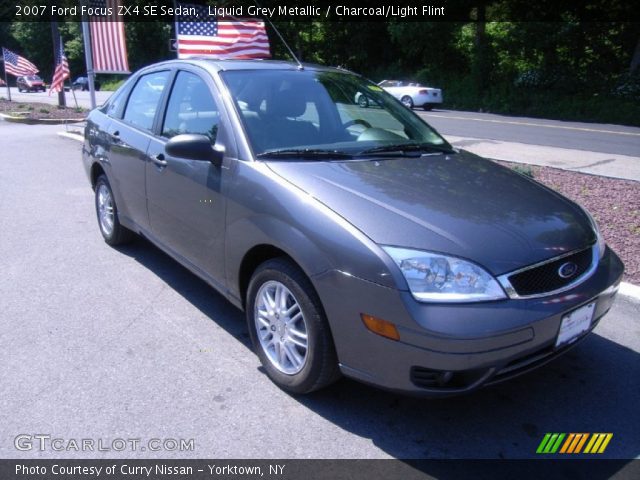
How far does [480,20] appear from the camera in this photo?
1155 inches

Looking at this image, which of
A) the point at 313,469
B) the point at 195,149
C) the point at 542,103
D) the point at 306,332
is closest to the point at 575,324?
the point at 306,332

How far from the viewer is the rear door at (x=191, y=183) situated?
11.0ft

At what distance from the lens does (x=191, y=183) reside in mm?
3535

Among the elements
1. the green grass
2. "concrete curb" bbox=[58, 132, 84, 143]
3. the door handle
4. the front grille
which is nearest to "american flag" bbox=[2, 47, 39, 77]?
"concrete curb" bbox=[58, 132, 84, 143]

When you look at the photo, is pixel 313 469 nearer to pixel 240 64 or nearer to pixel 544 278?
pixel 544 278

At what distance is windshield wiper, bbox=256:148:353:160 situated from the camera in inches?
125

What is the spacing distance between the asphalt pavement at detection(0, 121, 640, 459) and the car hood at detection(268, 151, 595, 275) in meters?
0.88

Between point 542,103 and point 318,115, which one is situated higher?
point 318,115

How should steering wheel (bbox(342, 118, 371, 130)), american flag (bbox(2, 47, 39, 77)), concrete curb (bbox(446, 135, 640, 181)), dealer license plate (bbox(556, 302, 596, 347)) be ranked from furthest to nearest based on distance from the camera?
american flag (bbox(2, 47, 39, 77)) < concrete curb (bbox(446, 135, 640, 181)) < steering wheel (bbox(342, 118, 371, 130)) < dealer license plate (bbox(556, 302, 596, 347))

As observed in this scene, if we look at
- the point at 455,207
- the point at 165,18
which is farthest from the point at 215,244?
the point at 165,18

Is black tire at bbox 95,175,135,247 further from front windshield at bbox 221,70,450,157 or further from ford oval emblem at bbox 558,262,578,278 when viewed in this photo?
ford oval emblem at bbox 558,262,578,278

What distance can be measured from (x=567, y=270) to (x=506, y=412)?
0.82 m

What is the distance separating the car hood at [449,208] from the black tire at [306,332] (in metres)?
0.41

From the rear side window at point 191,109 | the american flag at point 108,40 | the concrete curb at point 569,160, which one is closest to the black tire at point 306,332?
the rear side window at point 191,109
